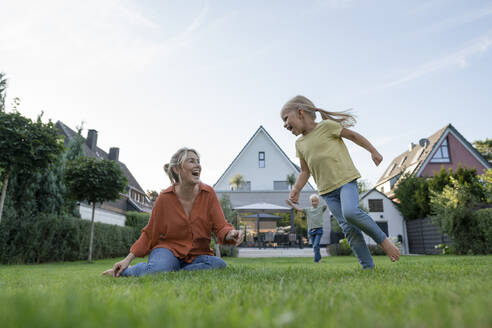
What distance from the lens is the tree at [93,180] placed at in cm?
1033

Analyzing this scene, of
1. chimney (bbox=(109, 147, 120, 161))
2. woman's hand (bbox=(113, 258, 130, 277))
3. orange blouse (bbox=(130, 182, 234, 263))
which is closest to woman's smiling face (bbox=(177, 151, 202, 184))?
orange blouse (bbox=(130, 182, 234, 263))

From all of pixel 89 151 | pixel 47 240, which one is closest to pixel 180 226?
pixel 47 240

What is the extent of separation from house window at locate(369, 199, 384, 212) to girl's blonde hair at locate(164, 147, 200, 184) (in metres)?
19.7

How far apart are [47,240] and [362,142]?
10.2 meters

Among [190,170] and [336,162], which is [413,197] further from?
[190,170]

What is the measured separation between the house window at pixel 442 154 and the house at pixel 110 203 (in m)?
22.4

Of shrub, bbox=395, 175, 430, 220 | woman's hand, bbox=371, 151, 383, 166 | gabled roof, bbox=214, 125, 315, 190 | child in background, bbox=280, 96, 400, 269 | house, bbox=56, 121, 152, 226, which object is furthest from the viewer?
gabled roof, bbox=214, 125, 315, 190

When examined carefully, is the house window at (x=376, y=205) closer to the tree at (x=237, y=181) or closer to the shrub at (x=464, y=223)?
the shrub at (x=464, y=223)

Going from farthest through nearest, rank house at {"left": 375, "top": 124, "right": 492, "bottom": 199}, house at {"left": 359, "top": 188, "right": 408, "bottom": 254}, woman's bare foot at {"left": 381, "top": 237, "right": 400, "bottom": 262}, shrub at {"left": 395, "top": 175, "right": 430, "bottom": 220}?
house at {"left": 375, "top": 124, "right": 492, "bottom": 199} → house at {"left": 359, "top": 188, "right": 408, "bottom": 254} → shrub at {"left": 395, "top": 175, "right": 430, "bottom": 220} → woman's bare foot at {"left": 381, "top": 237, "right": 400, "bottom": 262}

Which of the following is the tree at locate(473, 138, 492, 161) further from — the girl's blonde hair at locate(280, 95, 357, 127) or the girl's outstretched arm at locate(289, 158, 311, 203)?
the girl's outstretched arm at locate(289, 158, 311, 203)

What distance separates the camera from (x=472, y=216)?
39.2ft

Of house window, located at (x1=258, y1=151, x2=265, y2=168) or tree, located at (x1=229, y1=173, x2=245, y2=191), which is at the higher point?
house window, located at (x1=258, y1=151, x2=265, y2=168)

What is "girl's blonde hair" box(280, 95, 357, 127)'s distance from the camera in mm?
3725

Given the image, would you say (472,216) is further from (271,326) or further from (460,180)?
(271,326)
